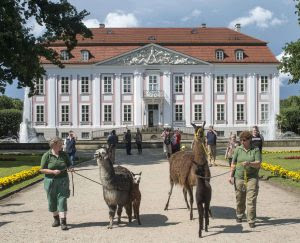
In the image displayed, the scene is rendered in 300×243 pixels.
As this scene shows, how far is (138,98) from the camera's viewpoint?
57.8 metres

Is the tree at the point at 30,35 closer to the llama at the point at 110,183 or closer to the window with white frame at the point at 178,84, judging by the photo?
the llama at the point at 110,183

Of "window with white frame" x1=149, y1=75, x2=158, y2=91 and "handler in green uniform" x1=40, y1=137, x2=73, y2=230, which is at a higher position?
"window with white frame" x1=149, y1=75, x2=158, y2=91

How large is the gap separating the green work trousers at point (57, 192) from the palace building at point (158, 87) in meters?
48.1

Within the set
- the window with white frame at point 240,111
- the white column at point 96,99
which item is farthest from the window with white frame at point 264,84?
the white column at point 96,99

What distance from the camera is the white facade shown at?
5769 cm

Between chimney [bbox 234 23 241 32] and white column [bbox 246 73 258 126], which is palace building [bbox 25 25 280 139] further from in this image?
chimney [bbox 234 23 241 32]

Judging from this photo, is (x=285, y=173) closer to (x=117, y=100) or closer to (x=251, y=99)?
(x=117, y=100)

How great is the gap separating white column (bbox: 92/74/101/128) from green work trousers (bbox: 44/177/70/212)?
4880 cm

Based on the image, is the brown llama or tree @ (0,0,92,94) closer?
the brown llama

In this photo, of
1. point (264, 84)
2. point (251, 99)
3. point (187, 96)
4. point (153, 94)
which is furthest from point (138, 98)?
point (264, 84)

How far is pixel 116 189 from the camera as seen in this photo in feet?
29.7

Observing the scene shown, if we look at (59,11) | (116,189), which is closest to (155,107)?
(59,11)

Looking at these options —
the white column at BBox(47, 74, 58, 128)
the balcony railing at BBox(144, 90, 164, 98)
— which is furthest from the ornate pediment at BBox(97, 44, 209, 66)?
the white column at BBox(47, 74, 58, 128)

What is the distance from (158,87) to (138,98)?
2651 mm
